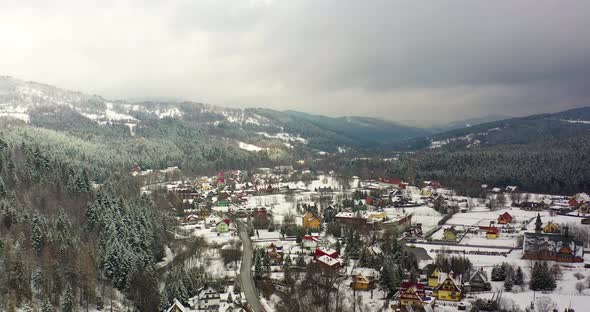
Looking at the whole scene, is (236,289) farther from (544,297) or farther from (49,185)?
(49,185)

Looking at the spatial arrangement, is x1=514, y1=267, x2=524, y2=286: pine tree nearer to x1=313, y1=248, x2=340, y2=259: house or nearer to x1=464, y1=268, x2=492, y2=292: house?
x1=464, y1=268, x2=492, y2=292: house

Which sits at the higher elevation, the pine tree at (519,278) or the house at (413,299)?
the pine tree at (519,278)

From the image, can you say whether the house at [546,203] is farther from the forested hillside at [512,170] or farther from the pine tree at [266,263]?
the pine tree at [266,263]

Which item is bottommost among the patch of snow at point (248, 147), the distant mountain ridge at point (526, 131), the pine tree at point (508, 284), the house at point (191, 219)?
the house at point (191, 219)

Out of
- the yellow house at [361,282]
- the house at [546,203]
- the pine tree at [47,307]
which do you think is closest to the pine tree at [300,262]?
the yellow house at [361,282]

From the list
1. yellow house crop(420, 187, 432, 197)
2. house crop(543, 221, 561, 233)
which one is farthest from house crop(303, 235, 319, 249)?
yellow house crop(420, 187, 432, 197)

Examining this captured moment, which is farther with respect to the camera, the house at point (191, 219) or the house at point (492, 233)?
the house at point (191, 219)

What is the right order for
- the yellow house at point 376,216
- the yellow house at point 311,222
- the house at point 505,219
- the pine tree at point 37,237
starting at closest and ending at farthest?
the pine tree at point 37,237 → the yellow house at point 311,222 → the house at point 505,219 → the yellow house at point 376,216
